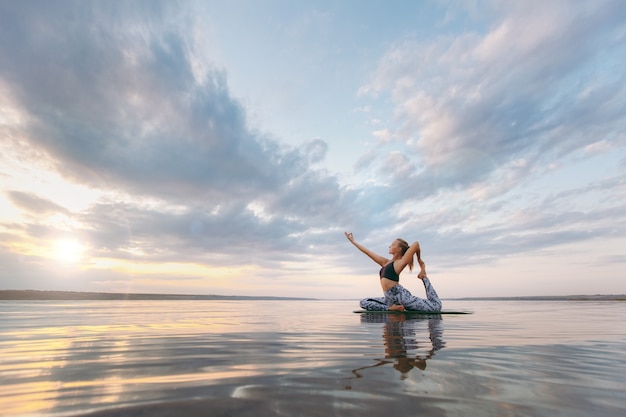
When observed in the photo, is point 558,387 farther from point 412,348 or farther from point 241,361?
point 241,361

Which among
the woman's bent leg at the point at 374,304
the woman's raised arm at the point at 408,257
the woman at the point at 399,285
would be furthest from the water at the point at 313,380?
the woman's bent leg at the point at 374,304

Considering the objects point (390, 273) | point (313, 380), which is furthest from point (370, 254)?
point (313, 380)

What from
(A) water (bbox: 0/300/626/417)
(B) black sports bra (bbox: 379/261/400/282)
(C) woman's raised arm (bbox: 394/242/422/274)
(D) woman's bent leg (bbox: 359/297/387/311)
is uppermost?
(C) woman's raised arm (bbox: 394/242/422/274)

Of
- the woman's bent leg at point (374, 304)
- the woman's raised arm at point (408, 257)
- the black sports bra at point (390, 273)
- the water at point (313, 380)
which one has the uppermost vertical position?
the woman's raised arm at point (408, 257)

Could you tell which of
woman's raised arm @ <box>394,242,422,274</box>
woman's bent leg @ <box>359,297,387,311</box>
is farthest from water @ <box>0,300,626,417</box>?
woman's bent leg @ <box>359,297,387,311</box>

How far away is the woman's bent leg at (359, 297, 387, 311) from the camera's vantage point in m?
13.2

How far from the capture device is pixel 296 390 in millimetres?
2461

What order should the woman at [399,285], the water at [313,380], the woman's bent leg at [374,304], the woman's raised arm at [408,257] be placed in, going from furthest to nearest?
1. the woman's bent leg at [374,304]
2. the woman at [399,285]
3. the woman's raised arm at [408,257]
4. the water at [313,380]

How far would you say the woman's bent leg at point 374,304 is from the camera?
13249 millimetres

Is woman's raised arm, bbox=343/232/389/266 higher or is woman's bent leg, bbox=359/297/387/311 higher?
woman's raised arm, bbox=343/232/389/266

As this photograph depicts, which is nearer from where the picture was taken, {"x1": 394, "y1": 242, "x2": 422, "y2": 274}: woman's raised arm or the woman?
{"x1": 394, "y1": 242, "x2": 422, "y2": 274}: woman's raised arm

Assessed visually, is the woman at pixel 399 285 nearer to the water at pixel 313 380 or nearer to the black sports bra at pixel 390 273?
the black sports bra at pixel 390 273

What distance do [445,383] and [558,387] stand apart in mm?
895

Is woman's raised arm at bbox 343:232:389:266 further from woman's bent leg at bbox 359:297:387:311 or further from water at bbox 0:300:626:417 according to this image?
water at bbox 0:300:626:417
